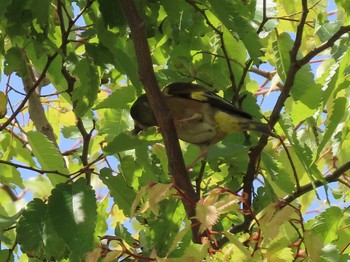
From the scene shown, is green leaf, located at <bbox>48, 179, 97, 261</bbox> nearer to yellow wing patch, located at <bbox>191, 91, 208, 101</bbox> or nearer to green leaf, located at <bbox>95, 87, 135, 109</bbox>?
green leaf, located at <bbox>95, 87, 135, 109</bbox>

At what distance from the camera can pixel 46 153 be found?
130 inches

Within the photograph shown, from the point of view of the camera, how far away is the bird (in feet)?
11.6

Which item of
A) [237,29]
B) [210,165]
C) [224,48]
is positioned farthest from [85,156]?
[237,29]

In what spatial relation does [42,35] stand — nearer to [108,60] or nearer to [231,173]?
[108,60]

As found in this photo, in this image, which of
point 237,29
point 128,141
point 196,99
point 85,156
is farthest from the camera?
point 196,99

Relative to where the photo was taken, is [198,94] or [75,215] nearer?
[75,215]

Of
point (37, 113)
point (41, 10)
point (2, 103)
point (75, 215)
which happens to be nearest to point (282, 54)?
point (41, 10)

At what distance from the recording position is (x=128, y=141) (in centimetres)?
308

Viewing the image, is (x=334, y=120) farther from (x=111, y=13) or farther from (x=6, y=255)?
(x=6, y=255)

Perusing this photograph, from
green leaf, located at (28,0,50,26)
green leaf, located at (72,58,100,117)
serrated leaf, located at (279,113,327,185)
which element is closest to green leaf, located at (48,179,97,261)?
green leaf, located at (72,58,100,117)

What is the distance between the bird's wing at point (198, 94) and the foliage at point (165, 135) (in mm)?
146

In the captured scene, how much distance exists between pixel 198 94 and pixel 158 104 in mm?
1400

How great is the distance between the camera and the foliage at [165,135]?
2.58 m

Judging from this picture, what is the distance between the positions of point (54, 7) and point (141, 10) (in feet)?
1.74
